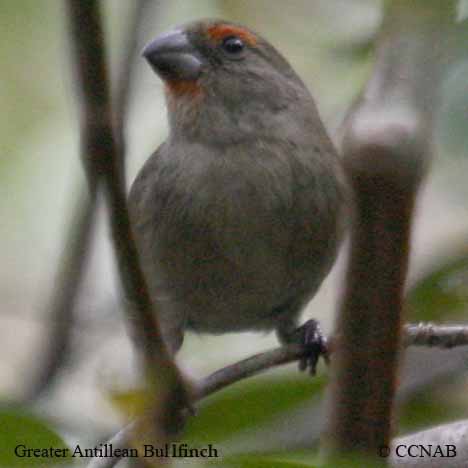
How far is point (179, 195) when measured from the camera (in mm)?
3682

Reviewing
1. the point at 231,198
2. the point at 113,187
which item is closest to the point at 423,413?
the point at 231,198

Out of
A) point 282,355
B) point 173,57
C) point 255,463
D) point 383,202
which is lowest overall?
point 255,463

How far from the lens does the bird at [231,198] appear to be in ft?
11.8

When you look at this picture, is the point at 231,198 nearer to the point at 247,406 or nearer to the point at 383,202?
the point at 247,406

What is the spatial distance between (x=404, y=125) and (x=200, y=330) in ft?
10.2

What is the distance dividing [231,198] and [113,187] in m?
2.38

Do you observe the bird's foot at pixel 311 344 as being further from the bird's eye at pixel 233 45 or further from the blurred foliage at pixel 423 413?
the bird's eye at pixel 233 45

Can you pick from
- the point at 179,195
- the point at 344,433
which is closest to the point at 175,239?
the point at 179,195

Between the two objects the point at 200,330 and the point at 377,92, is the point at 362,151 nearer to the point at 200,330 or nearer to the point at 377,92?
the point at 377,92

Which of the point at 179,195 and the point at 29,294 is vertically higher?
the point at 29,294

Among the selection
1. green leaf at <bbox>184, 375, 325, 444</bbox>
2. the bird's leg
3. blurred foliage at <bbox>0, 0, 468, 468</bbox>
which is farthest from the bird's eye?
green leaf at <bbox>184, 375, 325, 444</bbox>

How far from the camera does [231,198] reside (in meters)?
3.58

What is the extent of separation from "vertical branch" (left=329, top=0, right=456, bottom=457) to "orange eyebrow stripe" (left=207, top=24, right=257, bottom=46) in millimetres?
2671

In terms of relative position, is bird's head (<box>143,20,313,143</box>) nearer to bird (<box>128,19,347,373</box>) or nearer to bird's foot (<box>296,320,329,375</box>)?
bird (<box>128,19,347,373</box>)
